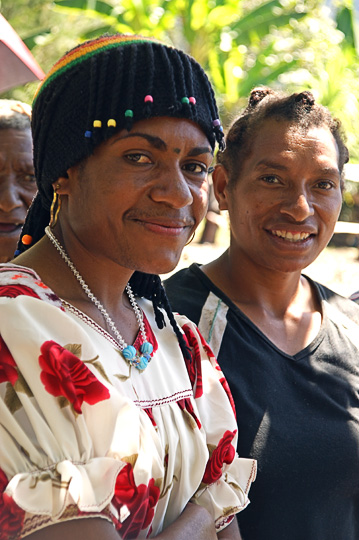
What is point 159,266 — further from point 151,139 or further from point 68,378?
point 68,378

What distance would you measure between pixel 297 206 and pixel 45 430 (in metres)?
1.47

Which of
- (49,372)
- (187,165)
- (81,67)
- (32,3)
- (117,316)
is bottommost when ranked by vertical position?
(32,3)

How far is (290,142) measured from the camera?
263cm

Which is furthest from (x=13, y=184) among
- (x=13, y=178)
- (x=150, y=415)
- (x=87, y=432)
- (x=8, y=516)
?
(x=8, y=516)

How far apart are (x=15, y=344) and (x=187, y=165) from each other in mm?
698

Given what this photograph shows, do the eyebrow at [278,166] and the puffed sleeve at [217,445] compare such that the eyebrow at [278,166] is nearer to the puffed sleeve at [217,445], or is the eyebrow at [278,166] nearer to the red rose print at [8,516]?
the puffed sleeve at [217,445]

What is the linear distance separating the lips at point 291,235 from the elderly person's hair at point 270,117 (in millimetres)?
297

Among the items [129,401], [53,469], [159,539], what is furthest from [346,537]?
[53,469]

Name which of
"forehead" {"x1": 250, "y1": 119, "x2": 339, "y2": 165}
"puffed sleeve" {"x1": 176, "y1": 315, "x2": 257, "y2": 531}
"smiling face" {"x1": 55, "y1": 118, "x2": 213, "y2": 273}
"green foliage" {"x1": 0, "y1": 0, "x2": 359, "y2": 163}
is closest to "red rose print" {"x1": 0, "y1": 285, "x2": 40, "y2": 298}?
"smiling face" {"x1": 55, "y1": 118, "x2": 213, "y2": 273}

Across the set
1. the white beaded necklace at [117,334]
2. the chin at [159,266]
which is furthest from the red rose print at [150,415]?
the chin at [159,266]

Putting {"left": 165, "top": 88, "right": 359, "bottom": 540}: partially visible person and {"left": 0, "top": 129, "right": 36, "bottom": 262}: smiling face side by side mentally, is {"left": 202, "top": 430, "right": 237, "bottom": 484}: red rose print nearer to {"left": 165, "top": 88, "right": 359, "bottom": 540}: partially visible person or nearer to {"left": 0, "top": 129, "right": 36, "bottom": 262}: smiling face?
{"left": 165, "top": 88, "right": 359, "bottom": 540}: partially visible person

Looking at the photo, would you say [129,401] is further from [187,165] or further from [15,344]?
[187,165]

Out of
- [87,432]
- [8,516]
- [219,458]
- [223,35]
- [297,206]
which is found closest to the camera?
[8,516]

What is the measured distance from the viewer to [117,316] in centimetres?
193
